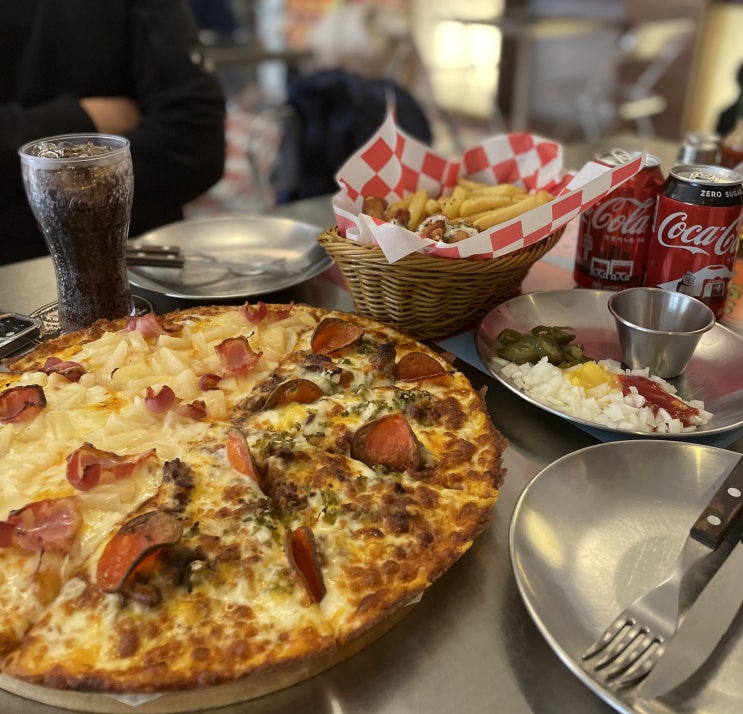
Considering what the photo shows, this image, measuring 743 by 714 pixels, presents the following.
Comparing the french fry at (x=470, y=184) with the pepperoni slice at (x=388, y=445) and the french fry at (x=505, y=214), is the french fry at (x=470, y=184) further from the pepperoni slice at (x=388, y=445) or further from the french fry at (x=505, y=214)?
the pepperoni slice at (x=388, y=445)

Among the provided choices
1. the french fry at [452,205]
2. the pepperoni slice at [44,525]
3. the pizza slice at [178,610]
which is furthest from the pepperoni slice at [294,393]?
the french fry at [452,205]

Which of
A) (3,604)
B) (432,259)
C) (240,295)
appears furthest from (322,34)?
(3,604)

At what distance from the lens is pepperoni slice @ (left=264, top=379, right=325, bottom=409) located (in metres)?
1.17

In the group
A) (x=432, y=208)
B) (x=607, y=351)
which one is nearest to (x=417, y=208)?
(x=432, y=208)

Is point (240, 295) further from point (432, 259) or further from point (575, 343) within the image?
point (575, 343)

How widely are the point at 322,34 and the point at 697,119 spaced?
13.9ft

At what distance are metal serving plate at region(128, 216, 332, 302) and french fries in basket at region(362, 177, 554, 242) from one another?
Result: 237 millimetres

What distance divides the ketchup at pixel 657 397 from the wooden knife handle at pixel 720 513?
220mm

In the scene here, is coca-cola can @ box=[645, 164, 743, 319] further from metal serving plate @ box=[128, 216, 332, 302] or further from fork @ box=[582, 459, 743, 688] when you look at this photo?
metal serving plate @ box=[128, 216, 332, 302]

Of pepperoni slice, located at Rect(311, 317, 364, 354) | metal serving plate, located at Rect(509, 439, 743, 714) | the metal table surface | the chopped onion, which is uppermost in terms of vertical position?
pepperoni slice, located at Rect(311, 317, 364, 354)

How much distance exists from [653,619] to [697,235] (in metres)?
0.85

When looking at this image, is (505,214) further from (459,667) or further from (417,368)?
(459,667)

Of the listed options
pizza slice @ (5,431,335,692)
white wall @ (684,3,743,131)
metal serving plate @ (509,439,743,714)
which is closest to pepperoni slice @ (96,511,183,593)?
pizza slice @ (5,431,335,692)

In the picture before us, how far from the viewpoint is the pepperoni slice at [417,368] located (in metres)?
1.24
